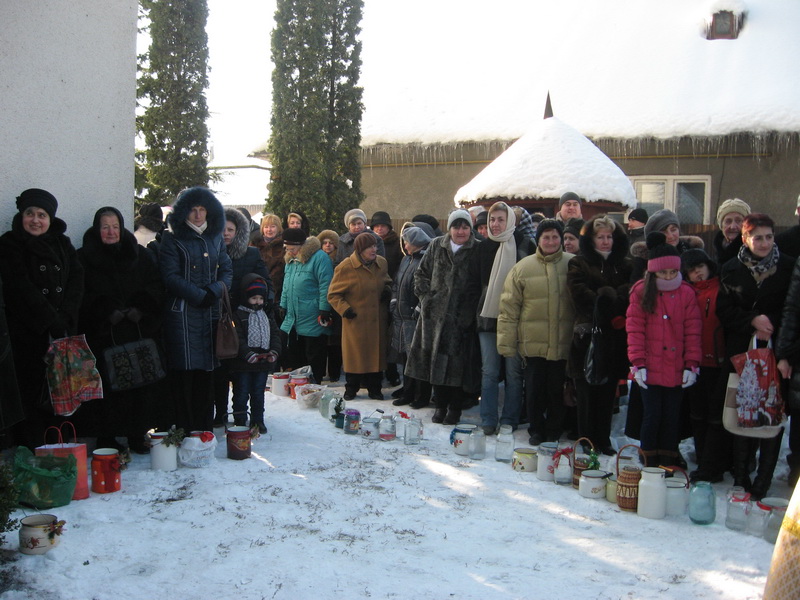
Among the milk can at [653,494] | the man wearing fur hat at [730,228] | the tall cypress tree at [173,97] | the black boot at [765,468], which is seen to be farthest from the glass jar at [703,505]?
the tall cypress tree at [173,97]

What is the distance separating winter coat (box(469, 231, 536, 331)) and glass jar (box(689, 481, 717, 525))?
2.64 meters

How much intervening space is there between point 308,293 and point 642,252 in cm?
400

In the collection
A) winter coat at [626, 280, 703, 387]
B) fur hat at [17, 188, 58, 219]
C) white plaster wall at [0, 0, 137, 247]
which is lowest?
winter coat at [626, 280, 703, 387]

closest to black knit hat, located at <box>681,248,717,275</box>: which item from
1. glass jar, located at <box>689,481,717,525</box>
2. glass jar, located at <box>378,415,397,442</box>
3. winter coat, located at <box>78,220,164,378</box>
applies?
glass jar, located at <box>689,481,717,525</box>

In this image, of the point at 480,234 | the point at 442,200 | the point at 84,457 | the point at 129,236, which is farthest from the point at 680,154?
the point at 84,457

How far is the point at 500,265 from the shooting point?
7.09 m

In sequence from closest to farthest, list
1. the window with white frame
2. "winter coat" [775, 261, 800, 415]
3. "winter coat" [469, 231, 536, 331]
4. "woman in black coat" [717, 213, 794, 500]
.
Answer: "winter coat" [775, 261, 800, 415] < "woman in black coat" [717, 213, 794, 500] < "winter coat" [469, 231, 536, 331] < the window with white frame

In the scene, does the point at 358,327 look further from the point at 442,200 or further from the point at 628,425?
the point at 442,200

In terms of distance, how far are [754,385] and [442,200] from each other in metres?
11.0

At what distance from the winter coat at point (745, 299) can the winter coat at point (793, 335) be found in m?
0.11

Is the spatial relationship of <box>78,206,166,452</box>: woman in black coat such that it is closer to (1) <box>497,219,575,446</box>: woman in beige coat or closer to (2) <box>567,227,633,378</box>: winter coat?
(1) <box>497,219,575,446</box>: woman in beige coat

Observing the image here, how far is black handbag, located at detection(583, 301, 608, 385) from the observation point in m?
6.09

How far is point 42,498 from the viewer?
15.7 feet

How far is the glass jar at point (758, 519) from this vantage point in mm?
4547
